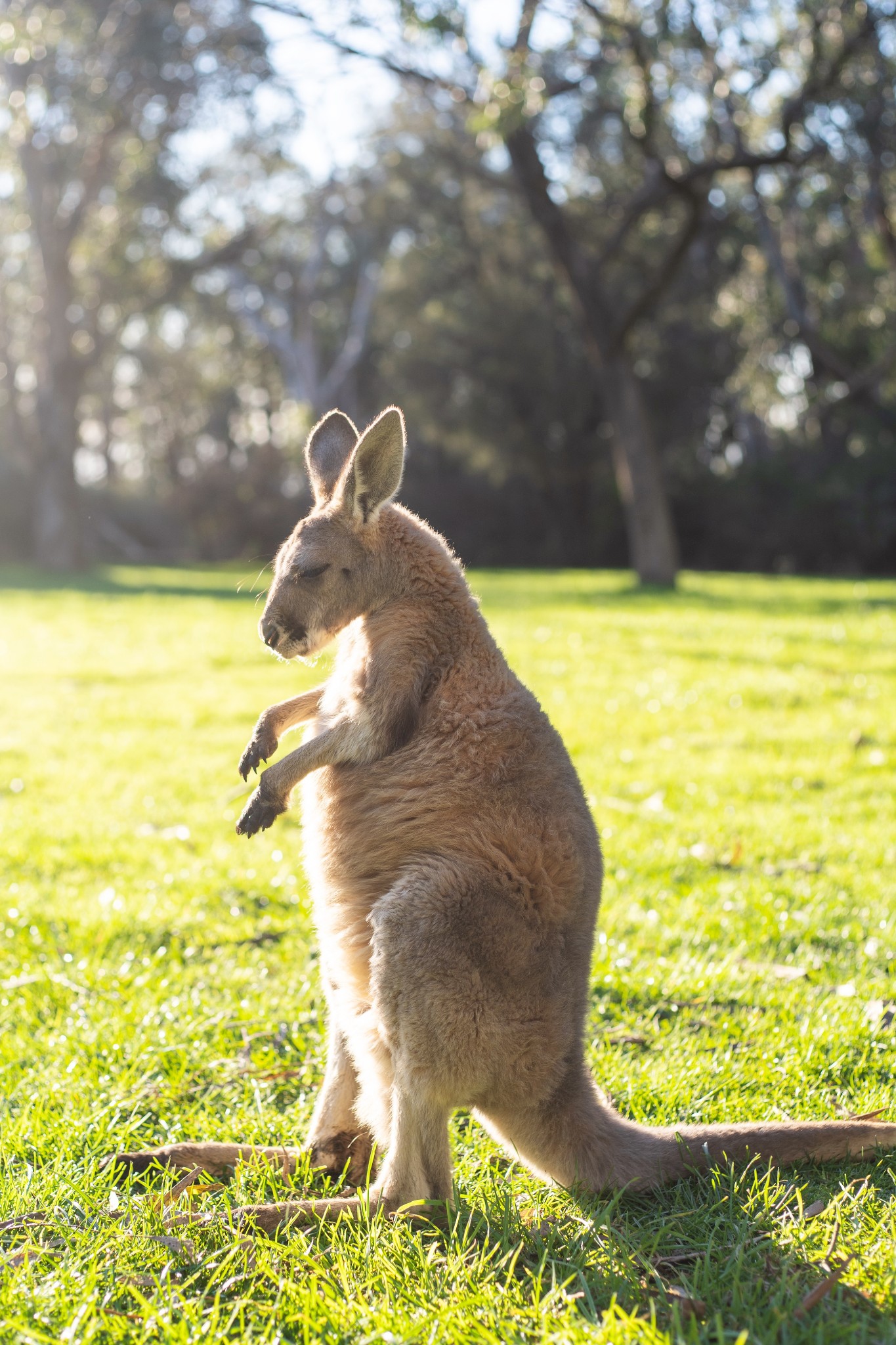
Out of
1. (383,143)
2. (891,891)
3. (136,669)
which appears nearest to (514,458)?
(383,143)

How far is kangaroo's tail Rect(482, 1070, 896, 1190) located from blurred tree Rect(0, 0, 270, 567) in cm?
1753

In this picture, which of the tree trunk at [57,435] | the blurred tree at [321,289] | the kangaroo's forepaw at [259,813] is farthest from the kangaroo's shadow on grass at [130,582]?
the kangaroo's forepaw at [259,813]

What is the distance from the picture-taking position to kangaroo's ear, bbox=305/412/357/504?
3164mm

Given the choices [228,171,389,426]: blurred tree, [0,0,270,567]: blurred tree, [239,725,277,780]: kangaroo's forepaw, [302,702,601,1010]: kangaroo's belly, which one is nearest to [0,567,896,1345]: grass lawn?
[302,702,601,1010]: kangaroo's belly

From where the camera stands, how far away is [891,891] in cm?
439

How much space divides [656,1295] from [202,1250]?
0.89 meters

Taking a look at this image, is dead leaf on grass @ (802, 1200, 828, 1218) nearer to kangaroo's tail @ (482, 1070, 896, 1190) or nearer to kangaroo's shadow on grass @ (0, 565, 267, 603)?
kangaroo's tail @ (482, 1070, 896, 1190)

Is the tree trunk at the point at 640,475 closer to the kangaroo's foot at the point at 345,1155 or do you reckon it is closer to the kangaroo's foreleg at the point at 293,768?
the kangaroo's foreleg at the point at 293,768

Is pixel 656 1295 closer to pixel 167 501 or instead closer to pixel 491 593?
pixel 491 593

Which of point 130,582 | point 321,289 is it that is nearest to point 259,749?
point 130,582

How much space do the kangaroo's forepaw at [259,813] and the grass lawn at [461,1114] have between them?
0.76 m

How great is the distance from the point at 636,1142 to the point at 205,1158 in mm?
981

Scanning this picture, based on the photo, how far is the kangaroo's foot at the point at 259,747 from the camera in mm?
2867

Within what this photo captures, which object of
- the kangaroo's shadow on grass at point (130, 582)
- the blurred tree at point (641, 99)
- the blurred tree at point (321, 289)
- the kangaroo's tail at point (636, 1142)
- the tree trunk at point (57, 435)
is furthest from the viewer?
the blurred tree at point (321, 289)
